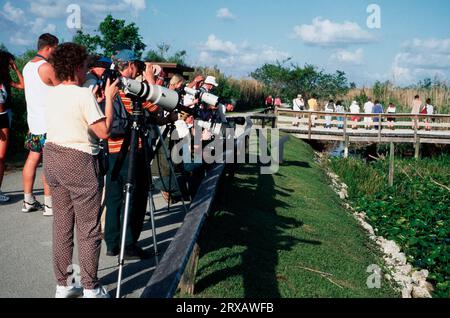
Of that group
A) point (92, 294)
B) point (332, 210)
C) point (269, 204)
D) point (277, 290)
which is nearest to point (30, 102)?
point (92, 294)

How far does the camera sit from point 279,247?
6.89 meters

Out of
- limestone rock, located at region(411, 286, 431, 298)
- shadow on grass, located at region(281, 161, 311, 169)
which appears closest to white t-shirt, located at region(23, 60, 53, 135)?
limestone rock, located at region(411, 286, 431, 298)

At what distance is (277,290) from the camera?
5.42 meters

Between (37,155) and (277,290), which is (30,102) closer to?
(37,155)

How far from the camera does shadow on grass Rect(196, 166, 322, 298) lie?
5398 mm

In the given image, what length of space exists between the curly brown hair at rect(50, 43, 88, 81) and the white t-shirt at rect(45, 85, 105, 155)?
0.32 ft

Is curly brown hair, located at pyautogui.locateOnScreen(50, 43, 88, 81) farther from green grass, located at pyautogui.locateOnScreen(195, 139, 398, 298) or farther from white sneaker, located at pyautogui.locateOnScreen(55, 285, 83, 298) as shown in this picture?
green grass, located at pyautogui.locateOnScreen(195, 139, 398, 298)

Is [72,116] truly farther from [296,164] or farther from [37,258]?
[296,164]

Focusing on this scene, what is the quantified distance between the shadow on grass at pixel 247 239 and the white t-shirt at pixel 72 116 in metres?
1.68

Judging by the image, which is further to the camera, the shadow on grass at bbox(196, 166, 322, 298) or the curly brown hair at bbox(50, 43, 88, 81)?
the shadow on grass at bbox(196, 166, 322, 298)

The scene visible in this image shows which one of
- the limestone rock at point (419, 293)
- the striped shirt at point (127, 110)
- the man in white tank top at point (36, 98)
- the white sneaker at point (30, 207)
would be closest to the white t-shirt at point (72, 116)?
the striped shirt at point (127, 110)

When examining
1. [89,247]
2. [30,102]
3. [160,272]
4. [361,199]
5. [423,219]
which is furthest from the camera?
[361,199]

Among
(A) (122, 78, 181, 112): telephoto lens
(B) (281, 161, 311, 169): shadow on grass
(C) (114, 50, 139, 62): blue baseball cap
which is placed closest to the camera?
(A) (122, 78, 181, 112): telephoto lens
